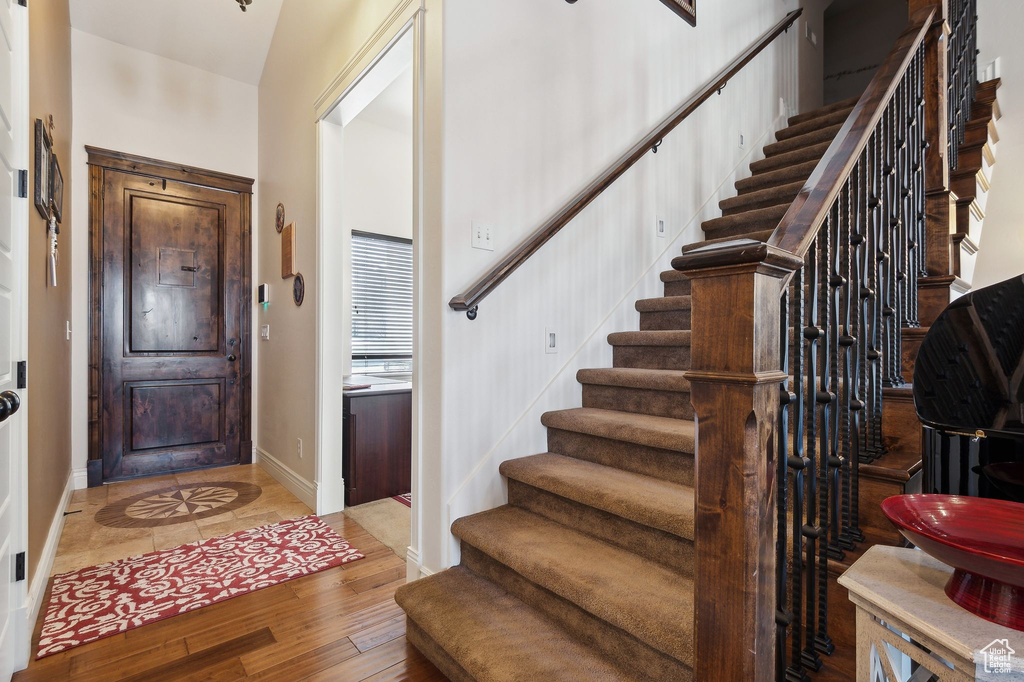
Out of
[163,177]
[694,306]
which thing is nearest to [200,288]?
[163,177]

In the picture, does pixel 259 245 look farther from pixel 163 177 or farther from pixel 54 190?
pixel 54 190

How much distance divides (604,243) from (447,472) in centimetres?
146

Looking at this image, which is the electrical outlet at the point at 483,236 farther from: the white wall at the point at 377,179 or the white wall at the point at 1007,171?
the white wall at the point at 1007,171

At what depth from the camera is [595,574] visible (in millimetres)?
1499

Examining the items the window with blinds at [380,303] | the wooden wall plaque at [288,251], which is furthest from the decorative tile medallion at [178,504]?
the wooden wall plaque at [288,251]

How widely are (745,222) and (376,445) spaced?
8.80 ft

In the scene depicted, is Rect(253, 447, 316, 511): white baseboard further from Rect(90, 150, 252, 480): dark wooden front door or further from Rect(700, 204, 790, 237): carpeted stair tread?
Rect(700, 204, 790, 237): carpeted stair tread

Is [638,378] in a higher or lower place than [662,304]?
lower

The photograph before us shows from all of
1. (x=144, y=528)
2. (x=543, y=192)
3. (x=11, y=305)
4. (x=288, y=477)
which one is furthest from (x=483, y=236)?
(x=144, y=528)

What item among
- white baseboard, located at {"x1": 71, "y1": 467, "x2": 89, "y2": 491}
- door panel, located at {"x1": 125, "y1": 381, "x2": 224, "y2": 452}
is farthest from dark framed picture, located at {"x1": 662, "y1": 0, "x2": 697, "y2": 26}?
white baseboard, located at {"x1": 71, "y1": 467, "x2": 89, "y2": 491}

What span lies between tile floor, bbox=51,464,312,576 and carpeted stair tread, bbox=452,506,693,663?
1.73 metres

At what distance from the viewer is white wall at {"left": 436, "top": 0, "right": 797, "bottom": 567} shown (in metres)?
2.03

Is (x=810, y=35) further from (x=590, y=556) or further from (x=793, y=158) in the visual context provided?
(x=590, y=556)

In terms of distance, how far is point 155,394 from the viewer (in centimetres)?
400
